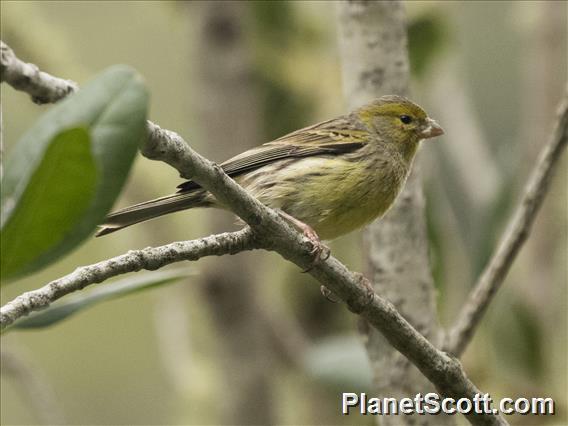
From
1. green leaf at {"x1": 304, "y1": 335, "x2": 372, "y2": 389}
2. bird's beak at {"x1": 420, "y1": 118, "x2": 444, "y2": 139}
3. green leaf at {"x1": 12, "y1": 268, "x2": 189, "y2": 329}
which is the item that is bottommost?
green leaf at {"x1": 12, "y1": 268, "x2": 189, "y2": 329}

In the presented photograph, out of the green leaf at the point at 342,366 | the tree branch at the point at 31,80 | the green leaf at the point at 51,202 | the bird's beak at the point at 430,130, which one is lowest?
the green leaf at the point at 51,202

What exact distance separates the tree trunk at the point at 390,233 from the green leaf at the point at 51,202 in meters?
1.93

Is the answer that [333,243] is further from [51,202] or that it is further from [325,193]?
[51,202]

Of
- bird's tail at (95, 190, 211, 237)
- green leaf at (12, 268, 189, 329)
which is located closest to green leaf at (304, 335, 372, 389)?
bird's tail at (95, 190, 211, 237)

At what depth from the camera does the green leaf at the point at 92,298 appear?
9.42ft

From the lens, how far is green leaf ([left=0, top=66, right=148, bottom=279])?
72.1 inches

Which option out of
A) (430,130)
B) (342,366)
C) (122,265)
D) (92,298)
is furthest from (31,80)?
(430,130)

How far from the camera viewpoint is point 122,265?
232 cm

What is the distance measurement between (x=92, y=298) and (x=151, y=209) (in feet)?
1.71

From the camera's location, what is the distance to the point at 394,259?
3688 millimetres

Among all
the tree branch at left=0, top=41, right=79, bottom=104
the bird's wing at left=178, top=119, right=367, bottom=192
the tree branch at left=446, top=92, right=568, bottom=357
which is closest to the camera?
the tree branch at left=0, top=41, right=79, bottom=104

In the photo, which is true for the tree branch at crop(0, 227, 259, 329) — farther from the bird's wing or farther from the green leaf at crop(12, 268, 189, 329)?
the bird's wing

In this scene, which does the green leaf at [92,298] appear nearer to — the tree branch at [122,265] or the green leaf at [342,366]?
the tree branch at [122,265]

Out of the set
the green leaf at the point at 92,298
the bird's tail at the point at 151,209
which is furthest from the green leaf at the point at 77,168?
the bird's tail at the point at 151,209
